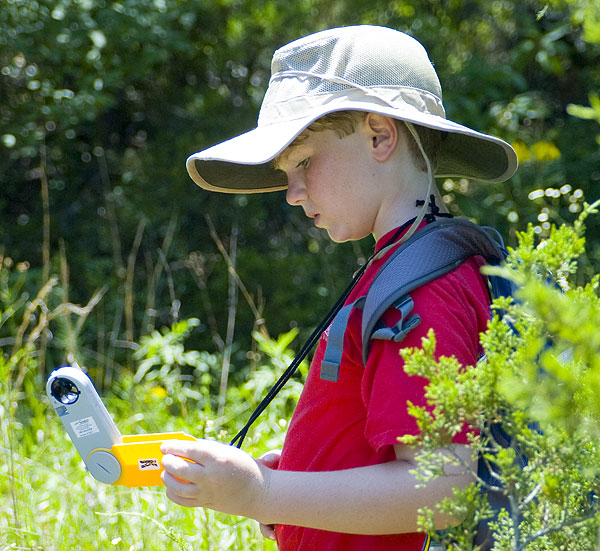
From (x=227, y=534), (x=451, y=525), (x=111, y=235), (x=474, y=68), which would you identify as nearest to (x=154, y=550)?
(x=227, y=534)

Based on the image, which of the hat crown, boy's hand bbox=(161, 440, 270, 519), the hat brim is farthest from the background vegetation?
boy's hand bbox=(161, 440, 270, 519)

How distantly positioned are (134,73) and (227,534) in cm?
283

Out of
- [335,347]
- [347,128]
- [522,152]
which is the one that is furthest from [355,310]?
[522,152]

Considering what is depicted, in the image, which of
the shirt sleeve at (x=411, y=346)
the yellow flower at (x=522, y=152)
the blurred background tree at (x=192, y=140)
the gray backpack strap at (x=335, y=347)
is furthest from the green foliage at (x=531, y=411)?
the yellow flower at (x=522, y=152)

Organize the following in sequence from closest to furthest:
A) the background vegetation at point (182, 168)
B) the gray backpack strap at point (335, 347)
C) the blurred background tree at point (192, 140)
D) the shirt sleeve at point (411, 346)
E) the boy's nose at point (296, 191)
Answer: the shirt sleeve at point (411, 346) < the gray backpack strap at point (335, 347) < the boy's nose at point (296, 191) < the background vegetation at point (182, 168) < the blurred background tree at point (192, 140)

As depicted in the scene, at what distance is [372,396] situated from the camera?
1399mm

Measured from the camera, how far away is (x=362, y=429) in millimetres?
1566

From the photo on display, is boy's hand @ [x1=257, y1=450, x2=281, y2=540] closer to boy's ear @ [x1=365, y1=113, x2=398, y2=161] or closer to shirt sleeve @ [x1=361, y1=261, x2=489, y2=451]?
shirt sleeve @ [x1=361, y1=261, x2=489, y2=451]

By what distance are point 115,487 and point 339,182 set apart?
1.72 metres

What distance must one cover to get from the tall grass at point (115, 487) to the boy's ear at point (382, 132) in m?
0.90

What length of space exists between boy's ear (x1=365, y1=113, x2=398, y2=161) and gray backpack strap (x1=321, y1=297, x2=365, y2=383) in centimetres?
34

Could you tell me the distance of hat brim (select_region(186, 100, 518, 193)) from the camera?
1607 millimetres

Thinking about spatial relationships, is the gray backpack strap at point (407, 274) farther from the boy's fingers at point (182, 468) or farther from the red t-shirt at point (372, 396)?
the boy's fingers at point (182, 468)

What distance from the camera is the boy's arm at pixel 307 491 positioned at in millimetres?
1373
